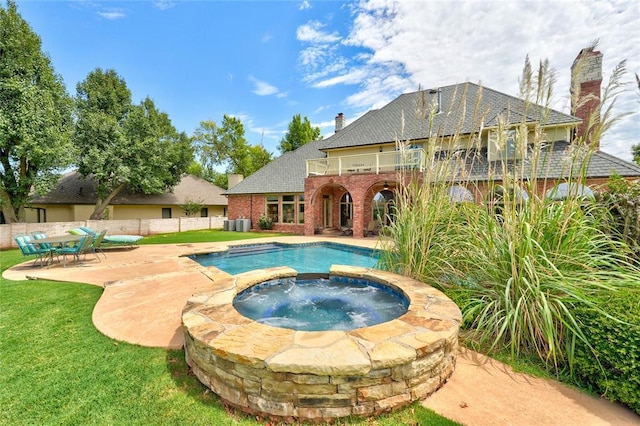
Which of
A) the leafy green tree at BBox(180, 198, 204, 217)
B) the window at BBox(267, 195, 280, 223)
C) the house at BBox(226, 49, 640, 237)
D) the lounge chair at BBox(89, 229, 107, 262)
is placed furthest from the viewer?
the leafy green tree at BBox(180, 198, 204, 217)

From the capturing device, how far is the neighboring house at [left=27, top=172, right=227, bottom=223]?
21.1 metres

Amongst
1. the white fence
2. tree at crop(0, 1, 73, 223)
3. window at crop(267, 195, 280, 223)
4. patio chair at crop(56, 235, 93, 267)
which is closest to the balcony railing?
window at crop(267, 195, 280, 223)

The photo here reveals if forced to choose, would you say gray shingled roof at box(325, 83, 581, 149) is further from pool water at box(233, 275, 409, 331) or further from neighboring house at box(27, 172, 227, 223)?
neighboring house at box(27, 172, 227, 223)

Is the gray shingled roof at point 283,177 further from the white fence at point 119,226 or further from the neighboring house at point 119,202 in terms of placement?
the white fence at point 119,226

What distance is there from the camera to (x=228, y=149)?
36.9 meters

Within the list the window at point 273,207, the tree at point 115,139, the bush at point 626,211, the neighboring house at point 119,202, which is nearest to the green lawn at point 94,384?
the bush at point 626,211

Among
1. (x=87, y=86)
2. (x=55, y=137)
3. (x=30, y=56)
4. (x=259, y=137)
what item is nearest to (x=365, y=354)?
(x=55, y=137)

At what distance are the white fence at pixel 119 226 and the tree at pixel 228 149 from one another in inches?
630

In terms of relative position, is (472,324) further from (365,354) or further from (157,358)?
(157,358)

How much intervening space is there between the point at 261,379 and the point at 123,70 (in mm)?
25462

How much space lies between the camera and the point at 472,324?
342 cm

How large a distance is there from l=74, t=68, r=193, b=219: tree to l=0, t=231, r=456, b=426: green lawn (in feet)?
57.8

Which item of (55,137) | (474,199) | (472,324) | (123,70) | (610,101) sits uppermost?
(123,70)

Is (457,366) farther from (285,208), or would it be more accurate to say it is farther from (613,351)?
(285,208)
